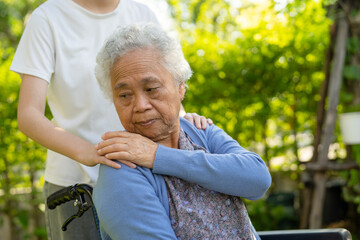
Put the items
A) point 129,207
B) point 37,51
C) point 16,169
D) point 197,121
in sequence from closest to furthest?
1. point 129,207
2. point 37,51
3. point 197,121
4. point 16,169

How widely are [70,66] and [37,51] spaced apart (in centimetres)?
14

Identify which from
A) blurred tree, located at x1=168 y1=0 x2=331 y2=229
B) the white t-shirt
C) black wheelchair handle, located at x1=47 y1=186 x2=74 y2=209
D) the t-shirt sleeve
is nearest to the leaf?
blurred tree, located at x1=168 y1=0 x2=331 y2=229

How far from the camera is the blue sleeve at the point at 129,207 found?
1.33 m

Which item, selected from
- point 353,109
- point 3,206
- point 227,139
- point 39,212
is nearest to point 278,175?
point 353,109

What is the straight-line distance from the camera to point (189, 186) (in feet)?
4.96

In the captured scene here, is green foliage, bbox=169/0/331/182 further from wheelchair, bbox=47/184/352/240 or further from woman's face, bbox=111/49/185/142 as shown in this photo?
woman's face, bbox=111/49/185/142

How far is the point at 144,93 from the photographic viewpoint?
1.48m

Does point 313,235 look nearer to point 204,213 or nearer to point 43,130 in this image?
point 204,213

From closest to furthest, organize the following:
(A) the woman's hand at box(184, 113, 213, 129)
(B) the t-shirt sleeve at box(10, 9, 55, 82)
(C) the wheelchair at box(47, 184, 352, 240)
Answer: (C) the wheelchair at box(47, 184, 352, 240), (B) the t-shirt sleeve at box(10, 9, 55, 82), (A) the woman's hand at box(184, 113, 213, 129)

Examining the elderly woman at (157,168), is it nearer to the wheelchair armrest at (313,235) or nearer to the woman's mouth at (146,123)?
the woman's mouth at (146,123)

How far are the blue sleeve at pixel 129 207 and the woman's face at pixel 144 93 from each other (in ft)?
0.58

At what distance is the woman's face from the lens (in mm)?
1470

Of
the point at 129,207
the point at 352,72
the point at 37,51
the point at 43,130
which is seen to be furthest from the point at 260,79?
the point at 129,207

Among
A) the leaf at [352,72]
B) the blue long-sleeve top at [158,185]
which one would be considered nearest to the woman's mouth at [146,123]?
the blue long-sleeve top at [158,185]
